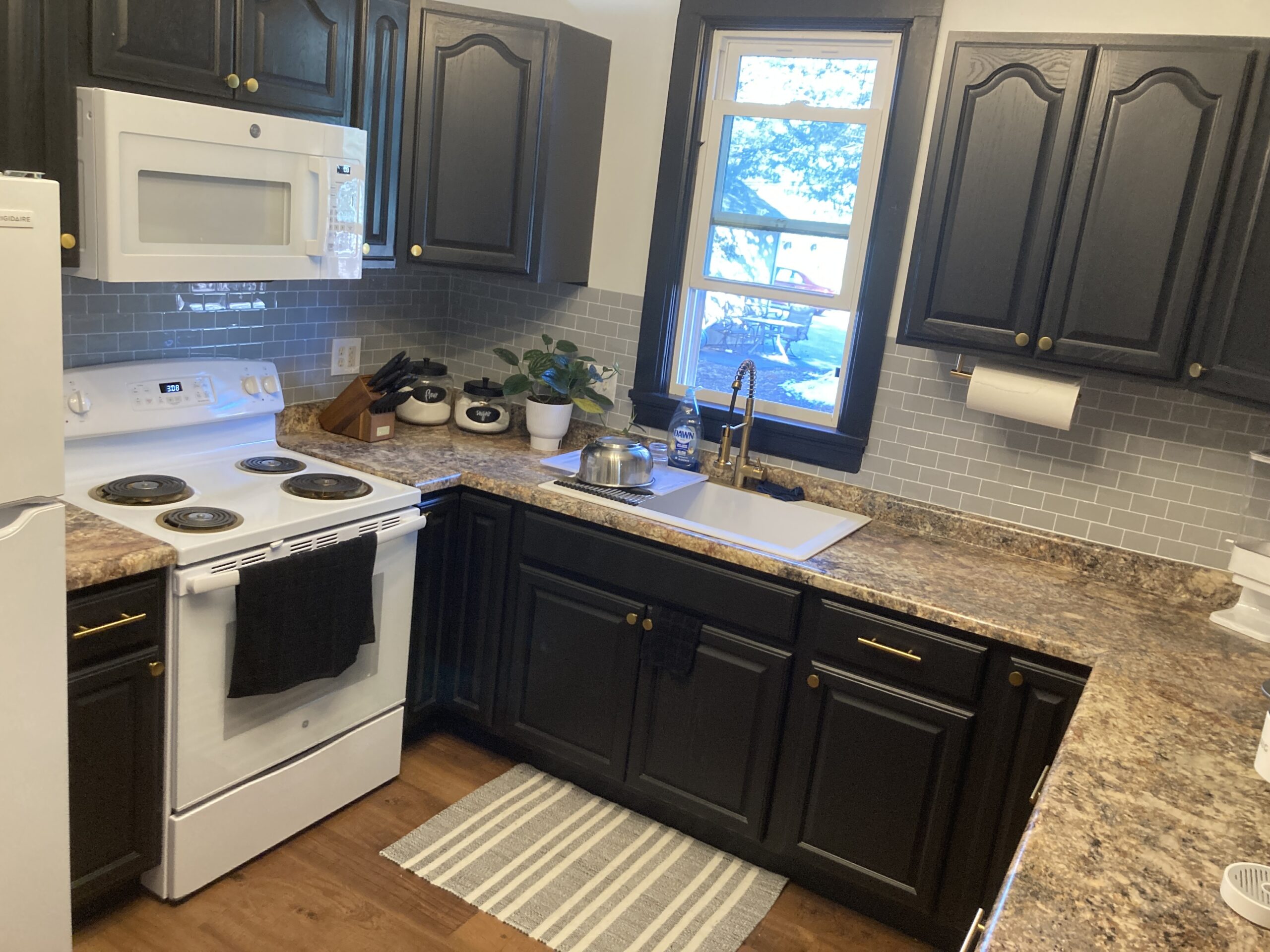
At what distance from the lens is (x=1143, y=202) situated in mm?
2279

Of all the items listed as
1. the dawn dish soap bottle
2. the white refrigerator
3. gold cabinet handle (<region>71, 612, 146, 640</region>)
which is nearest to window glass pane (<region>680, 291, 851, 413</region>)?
the dawn dish soap bottle

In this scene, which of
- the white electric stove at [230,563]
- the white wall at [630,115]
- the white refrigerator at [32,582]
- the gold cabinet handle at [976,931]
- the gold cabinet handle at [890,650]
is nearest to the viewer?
the gold cabinet handle at [976,931]

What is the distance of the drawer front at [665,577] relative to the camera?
8.41ft

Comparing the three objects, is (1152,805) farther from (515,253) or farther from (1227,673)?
(515,253)

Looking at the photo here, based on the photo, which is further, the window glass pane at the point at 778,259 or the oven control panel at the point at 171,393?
the window glass pane at the point at 778,259

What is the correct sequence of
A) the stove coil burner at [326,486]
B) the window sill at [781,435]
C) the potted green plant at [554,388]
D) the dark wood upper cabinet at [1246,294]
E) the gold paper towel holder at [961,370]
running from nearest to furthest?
the dark wood upper cabinet at [1246,294] → the stove coil burner at [326,486] → the gold paper towel holder at [961,370] → the window sill at [781,435] → the potted green plant at [554,388]

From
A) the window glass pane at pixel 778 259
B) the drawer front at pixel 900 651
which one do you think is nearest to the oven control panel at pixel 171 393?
the window glass pane at pixel 778 259

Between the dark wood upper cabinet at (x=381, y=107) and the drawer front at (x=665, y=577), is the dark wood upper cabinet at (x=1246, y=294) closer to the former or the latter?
the drawer front at (x=665, y=577)

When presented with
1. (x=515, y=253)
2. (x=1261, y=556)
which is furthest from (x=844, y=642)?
(x=515, y=253)

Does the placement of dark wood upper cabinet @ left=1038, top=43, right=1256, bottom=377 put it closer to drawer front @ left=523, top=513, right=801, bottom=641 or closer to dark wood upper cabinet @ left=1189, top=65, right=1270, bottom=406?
dark wood upper cabinet @ left=1189, top=65, right=1270, bottom=406

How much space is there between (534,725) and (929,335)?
1587mm

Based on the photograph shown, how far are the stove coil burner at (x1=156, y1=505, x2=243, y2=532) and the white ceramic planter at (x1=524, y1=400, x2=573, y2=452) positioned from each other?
1.16 meters

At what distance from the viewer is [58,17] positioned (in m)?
2.06

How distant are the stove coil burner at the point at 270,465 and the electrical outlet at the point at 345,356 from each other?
20.9 inches
